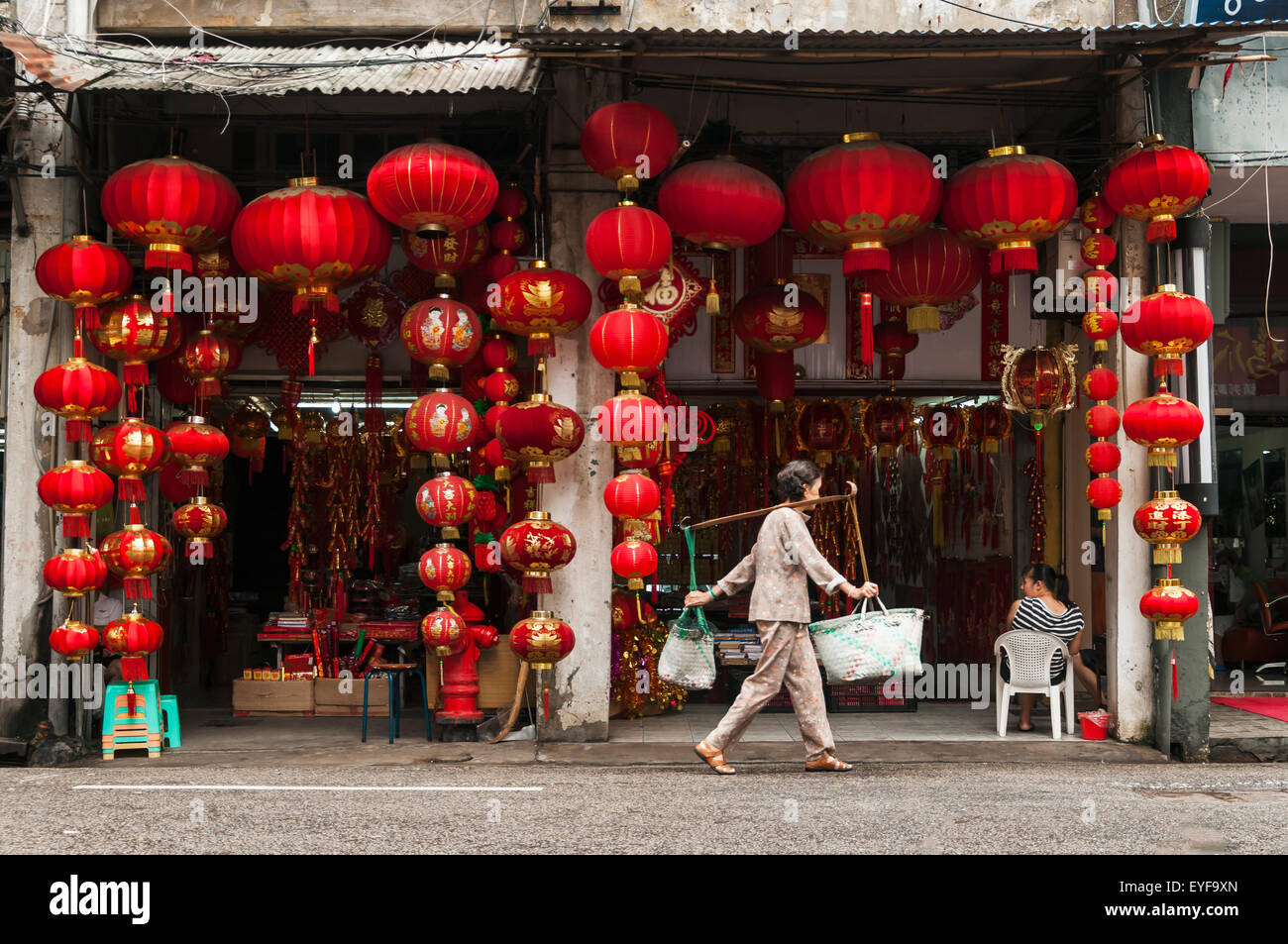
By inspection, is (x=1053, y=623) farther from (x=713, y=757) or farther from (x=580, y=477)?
(x=580, y=477)

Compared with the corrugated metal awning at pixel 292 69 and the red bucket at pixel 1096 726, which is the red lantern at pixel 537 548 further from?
the red bucket at pixel 1096 726

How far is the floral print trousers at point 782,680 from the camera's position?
7566 millimetres

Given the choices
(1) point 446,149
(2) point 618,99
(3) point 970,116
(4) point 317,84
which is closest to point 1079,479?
(3) point 970,116

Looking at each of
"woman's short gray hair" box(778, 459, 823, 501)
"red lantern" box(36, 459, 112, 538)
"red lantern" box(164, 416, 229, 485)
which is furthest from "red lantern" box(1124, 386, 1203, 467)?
"red lantern" box(36, 459, 112, 538)

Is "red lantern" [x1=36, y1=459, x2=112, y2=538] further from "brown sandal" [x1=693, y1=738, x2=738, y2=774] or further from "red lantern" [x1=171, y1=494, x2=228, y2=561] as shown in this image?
"brown sandal" [x1=693, y1=738, x2=738, y2=774]

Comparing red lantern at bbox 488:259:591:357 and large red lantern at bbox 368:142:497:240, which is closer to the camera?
large red lantern at bbox 368:142:497:240

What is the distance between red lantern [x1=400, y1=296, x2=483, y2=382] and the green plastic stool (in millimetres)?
3211

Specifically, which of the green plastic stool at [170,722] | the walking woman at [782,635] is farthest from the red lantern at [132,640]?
the walking woman at [782,635]

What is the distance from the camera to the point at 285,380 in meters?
11.0

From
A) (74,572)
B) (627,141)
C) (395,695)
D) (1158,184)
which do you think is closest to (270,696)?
(395,695)

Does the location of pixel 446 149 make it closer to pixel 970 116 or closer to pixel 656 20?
pixel 656 20

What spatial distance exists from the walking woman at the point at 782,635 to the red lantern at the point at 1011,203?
8.60ft

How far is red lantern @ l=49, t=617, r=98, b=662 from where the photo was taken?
8.44m

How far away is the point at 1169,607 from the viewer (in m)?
8.55
